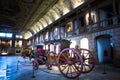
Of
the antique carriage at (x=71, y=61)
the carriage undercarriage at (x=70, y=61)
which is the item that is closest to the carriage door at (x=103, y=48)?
the carriage undercarriage at (x=70, y=61)

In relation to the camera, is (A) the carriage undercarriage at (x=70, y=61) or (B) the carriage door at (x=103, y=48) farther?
(B) the carriage door at (x=103, y=48)

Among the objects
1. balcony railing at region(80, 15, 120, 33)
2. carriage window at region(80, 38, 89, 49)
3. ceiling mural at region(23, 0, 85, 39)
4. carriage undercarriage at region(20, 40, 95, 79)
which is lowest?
carriage undercarriage at region(20, 40, 95, 79)

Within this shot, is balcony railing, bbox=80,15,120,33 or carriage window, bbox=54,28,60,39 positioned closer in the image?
balcony railing, bbox=80,15,120,33

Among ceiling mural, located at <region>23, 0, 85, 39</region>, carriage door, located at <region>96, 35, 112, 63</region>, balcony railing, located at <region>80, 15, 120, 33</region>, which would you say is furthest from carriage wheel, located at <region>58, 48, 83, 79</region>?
ceiling mural, located at <region>23, 0, 85, 39</region>

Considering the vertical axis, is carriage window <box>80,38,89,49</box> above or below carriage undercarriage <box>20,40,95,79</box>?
above

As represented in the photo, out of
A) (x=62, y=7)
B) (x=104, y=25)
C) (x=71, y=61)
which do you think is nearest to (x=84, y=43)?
(x=104, y=25)

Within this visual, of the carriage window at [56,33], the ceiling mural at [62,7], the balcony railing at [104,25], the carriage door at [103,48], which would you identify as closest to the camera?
the balcony railing at [104,25]

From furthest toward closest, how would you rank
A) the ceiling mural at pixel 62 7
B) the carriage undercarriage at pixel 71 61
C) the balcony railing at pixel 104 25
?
the ceiling mural at pixel 62 7
the balcony railing at pixel 104 25
the carriage undercarriage at pixel 71 61

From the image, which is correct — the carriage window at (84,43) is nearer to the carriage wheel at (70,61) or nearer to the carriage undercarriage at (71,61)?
the carriage undercarriage at (71,61)

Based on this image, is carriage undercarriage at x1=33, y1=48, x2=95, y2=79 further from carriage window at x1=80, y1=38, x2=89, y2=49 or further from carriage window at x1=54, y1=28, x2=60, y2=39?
carriage window at x1=54, y1=28, x2=60, y2=39

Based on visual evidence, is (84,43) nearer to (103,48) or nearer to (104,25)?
(103,48)

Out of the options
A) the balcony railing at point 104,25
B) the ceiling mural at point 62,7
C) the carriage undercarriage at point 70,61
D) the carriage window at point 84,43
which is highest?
the ceiling mural at point 62,7

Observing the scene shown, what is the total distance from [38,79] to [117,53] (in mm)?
8178

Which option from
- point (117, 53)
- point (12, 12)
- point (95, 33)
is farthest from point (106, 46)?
point (12, 12)
